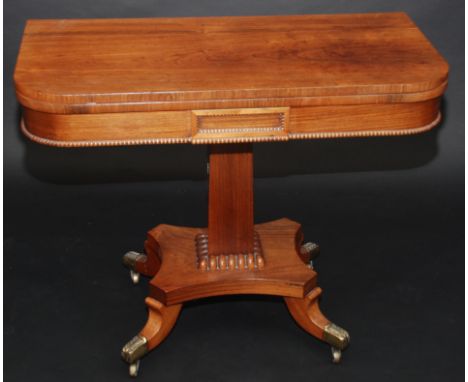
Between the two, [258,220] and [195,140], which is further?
[258,220]

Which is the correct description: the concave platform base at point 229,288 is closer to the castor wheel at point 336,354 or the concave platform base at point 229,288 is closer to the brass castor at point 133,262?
the castor wheel at point 336,354

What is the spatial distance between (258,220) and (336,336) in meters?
0.86

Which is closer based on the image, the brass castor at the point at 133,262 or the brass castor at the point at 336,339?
the brass castor at the point at 336,339

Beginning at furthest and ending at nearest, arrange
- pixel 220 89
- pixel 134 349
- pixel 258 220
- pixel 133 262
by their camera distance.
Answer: pixel 258 220 → pixel 133 262 → pixel 134 349 → pixel 220 89

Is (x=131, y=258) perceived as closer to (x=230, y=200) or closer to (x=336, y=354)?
(x=230, y=200)

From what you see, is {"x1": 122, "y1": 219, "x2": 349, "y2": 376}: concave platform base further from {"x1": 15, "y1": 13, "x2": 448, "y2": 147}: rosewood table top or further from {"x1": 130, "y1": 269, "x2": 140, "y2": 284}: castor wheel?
{"x1": 15, "y1": 13, "x2": 448, "y2": 147}: rosewood table top

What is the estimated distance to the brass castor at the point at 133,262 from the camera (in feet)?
12.3

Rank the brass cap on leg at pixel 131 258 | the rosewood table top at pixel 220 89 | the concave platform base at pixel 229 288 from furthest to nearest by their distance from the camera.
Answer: the brass cap on leg at pixel 131 258, the concave platform base at pixel 229 288, the rosewood table top at pixel 220 89

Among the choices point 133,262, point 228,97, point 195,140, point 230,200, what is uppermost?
point 228,97

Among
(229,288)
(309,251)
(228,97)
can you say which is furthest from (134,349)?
(228,97)

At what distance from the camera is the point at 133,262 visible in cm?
375

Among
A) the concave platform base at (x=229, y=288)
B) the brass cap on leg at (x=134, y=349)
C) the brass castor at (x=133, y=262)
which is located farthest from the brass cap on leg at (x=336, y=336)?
the brass castor at (x=133, y=262)

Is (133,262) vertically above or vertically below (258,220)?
above

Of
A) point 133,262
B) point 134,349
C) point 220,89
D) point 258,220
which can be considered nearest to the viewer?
point 220,89
